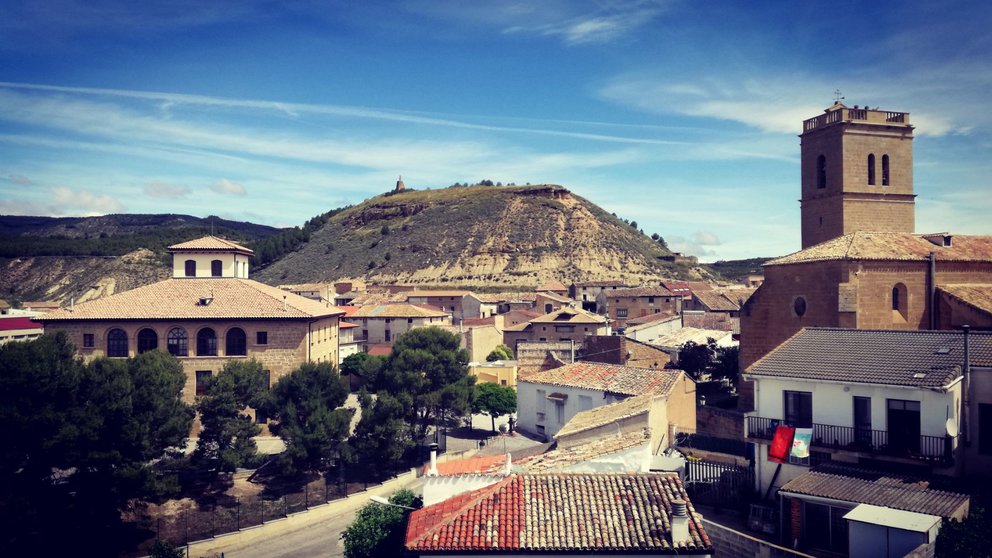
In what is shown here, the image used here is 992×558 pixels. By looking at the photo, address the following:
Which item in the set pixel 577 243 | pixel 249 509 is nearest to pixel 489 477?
pixel 249 509

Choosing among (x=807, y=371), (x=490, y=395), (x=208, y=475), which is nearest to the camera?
(x=807, y=371)

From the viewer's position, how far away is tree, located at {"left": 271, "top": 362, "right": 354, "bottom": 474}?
27.3 meters

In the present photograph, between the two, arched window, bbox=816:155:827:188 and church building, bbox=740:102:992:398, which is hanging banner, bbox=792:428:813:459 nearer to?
church building, bbox=740:102:992:398

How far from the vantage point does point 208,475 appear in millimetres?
27797

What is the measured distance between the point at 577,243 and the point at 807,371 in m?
92.4

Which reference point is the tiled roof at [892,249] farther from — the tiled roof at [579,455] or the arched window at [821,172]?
the tiled roof at [579,455]

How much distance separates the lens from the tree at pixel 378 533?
15.4 m

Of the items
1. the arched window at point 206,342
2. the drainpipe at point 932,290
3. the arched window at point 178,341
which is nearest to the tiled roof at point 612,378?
the drainpipe at point 932,290

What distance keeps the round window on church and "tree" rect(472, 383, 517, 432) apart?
47.8 ft

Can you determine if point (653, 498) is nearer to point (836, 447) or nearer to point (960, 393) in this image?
point (836, 447)

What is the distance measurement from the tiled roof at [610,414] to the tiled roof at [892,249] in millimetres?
8034

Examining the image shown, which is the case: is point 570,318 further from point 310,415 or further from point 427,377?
point 310,415

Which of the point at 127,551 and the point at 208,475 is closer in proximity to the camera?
the point at 127,551

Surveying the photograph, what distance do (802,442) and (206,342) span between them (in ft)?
93.6
